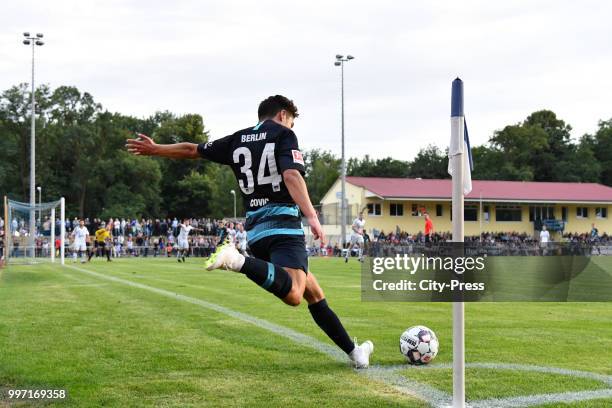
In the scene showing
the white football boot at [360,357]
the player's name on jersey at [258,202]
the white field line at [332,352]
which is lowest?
the white field line at [332,352]

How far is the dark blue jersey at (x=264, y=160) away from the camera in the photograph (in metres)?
5.78

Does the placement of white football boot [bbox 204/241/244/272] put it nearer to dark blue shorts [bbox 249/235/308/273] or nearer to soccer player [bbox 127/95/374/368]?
soccer player [bbox 127/95/374/368]

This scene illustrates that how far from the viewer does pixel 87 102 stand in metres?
89.1

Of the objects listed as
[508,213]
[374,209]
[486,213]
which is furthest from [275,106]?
[508,213]

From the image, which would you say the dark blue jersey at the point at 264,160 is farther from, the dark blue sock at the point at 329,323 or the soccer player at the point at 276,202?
the dark blue sock at the point at 329,323

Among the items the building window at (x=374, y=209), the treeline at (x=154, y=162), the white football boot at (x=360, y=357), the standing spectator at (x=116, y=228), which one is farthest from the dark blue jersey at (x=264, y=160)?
the treeline at (x=154, y=162)

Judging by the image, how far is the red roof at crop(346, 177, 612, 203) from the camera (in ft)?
205

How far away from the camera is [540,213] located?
219 feet

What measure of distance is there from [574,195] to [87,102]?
61563mm

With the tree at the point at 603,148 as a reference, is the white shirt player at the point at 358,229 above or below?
below

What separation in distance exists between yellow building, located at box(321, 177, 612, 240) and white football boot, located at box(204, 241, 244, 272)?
52886 mm

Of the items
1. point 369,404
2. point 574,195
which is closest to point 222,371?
point 369,404

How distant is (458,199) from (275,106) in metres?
2.08

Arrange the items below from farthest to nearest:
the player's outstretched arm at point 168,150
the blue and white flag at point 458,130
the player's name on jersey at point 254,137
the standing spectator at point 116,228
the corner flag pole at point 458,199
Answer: the standing spectator at point 116,228 → the player's outstretched arm at point 168,150 → the player's name on jersey at point 254,137 → the blue and white flag at point 458,130 → the corner flag pole at point 458,199
